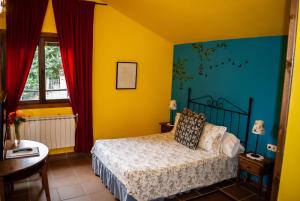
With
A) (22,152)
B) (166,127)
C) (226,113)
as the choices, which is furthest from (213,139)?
(22,152)

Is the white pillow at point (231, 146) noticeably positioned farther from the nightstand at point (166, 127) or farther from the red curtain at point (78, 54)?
the red curtain at point (78, 54)

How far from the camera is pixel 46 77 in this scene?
383cm

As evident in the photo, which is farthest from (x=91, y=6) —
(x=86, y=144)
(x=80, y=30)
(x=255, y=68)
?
(x=255, y=68)

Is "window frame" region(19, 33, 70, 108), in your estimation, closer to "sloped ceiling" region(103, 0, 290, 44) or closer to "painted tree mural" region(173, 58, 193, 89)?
"sloped ceiling" region(103, 0, 290, 44)

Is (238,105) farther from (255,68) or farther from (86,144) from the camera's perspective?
(86,144)

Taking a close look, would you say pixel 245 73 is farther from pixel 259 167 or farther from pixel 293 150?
pixel 293 150

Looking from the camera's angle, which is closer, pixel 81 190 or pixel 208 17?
pixel 81 190

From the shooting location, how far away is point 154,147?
3463 mm

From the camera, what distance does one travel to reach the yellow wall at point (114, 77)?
13.4 feet

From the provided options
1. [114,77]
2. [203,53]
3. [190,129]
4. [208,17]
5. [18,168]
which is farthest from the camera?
[114,77]

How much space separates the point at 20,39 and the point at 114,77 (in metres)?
1.55

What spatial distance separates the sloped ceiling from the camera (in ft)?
8.79

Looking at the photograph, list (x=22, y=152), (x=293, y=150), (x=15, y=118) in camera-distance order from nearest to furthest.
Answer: (x=293, y=150) → (x=22, y=152) → (x=15, y=118)

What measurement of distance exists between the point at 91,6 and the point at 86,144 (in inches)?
88.6
